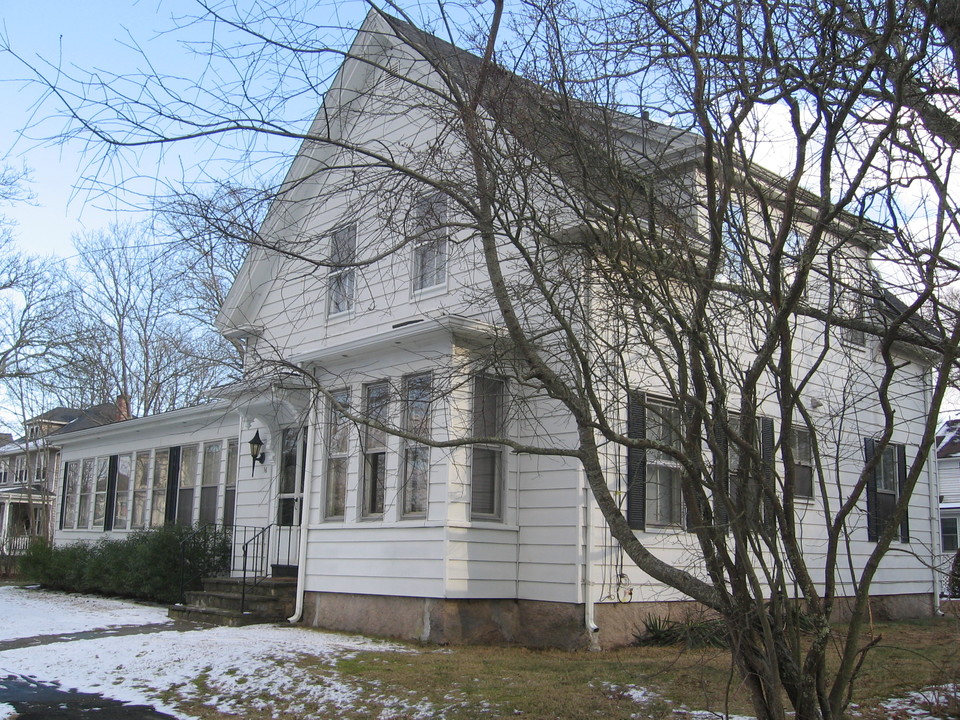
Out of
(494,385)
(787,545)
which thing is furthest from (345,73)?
(787,545)

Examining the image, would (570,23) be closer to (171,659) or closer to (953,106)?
(953,106)

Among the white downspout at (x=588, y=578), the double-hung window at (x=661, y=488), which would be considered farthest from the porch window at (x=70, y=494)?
the double-hung window at (x=661, y=488)

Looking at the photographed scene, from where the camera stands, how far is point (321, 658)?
29.1ft

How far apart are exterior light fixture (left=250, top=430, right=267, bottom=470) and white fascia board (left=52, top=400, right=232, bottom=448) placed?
106cm

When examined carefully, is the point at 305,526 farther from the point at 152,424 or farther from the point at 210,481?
the point at 152,424

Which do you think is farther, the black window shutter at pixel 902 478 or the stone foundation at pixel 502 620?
the black window shutter at pixel 902 478

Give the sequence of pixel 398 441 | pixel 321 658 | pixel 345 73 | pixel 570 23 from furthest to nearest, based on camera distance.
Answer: pixel 345 73, pixel 398 441, pixel 321 658, pixel 570 23

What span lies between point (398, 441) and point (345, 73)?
5556mm

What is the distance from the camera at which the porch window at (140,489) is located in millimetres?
19297

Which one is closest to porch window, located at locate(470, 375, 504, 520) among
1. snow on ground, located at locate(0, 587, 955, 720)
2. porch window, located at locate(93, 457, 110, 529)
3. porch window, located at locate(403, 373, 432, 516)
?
porch window, located at locate(403, 373, 432, 516)

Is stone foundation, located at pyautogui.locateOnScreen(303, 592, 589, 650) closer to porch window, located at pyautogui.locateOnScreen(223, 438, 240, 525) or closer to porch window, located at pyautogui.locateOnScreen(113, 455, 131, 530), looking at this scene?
porch window, located at pyautogui.locateOnScreen(223, 438, 240, 525)

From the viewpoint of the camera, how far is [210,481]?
17594 millimetres

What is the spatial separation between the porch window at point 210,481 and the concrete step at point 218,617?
14.9ft

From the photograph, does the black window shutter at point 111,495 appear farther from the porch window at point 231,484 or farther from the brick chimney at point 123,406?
the brick chimney at point 123,406
